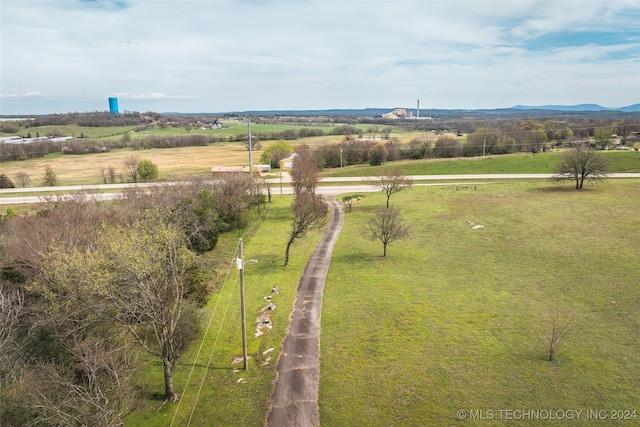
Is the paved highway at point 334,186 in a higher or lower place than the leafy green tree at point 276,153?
lower

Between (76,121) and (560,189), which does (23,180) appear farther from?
(76,121)

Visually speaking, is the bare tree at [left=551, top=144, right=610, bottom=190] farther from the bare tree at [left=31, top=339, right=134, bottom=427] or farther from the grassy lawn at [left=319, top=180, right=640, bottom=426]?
the bare tree at [left=31, top=339, right=134, bottom=427]

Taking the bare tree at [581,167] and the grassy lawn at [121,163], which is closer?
the bare tree at [581,167]

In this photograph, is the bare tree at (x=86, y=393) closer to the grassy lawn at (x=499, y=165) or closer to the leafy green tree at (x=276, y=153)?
the grassy lawn at (x=499, y=165)

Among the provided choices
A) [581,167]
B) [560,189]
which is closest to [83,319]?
[560,189]

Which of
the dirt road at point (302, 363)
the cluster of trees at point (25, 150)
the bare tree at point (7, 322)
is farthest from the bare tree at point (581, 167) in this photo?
the cluster of trees at point (25, 150)

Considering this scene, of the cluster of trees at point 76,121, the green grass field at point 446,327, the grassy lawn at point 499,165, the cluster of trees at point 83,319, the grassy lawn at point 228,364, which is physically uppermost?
the cluster of trees at point 76,121
